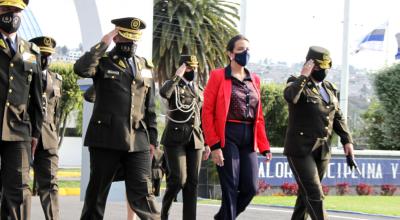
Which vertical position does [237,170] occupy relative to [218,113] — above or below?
below

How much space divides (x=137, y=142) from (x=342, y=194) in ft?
43.7

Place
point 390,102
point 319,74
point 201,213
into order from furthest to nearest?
point 390,102, point 201,213, point 319,74


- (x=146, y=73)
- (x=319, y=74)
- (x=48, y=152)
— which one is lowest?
(x=48, y=152)

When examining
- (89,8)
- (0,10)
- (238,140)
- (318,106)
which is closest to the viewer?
(0,10)

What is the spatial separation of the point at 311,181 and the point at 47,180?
287 cm

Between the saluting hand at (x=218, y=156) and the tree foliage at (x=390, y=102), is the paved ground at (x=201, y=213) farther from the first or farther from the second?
the tree foliage at (x=390, y=102)

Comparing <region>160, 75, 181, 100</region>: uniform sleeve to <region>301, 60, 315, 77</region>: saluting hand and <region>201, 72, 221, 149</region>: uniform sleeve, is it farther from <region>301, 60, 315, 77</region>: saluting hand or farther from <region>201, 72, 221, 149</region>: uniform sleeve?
<region>301, 60, 315, 77</region>: saluting hand

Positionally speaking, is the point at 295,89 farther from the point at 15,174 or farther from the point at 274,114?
the point at 274,114

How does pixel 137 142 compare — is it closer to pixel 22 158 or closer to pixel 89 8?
pixel 22 158

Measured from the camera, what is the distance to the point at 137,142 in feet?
25.6

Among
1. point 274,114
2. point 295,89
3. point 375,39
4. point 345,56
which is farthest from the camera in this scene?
point 274,114

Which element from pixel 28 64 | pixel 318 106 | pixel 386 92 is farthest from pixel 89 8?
pixel 386 92

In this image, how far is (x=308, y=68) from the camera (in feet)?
29.9

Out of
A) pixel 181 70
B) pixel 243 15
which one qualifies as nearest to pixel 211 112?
pixel 181 70
